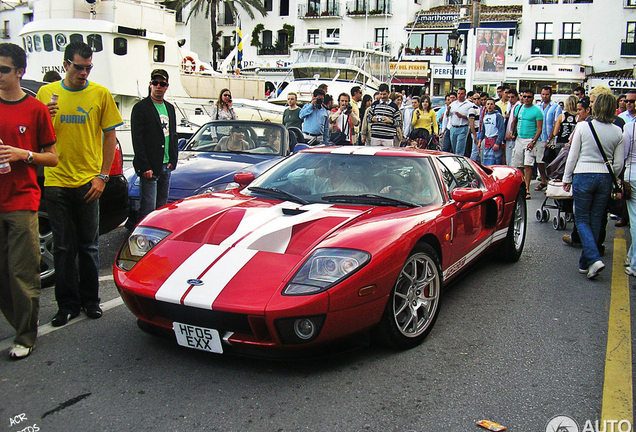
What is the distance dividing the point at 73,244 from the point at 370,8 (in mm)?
45934

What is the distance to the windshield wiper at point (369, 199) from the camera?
4.15m

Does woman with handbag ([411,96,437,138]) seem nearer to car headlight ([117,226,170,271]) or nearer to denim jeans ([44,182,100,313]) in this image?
denim jeans ([44,182,100,313])

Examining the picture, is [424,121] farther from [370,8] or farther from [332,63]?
[370,8]

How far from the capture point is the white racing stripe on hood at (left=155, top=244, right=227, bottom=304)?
318 cm

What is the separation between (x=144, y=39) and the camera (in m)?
18.0

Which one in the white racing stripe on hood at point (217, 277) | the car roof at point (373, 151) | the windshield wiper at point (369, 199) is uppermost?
the car roof at point (373, 151)

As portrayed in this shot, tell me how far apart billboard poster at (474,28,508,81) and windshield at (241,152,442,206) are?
1634cm

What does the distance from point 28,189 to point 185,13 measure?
5217 centimetres

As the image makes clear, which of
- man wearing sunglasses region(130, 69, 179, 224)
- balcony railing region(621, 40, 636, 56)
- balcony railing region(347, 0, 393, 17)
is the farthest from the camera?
balcony railing region(347, 0, 393, 17)

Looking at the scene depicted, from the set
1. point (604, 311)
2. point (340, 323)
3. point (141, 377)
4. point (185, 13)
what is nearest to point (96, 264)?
point (141, 377)

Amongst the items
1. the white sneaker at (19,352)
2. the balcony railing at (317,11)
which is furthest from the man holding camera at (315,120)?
the balcony railing at (317,11)

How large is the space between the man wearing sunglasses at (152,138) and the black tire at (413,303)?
2.98 metres

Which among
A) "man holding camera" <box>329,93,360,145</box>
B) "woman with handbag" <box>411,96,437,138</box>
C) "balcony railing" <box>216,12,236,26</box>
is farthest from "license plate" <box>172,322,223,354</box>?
"balcony railing" <box>216,12,236,26</box>

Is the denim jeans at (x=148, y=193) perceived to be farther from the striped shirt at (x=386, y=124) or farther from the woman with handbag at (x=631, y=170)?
the striped shirt at (x=386, y=124)
